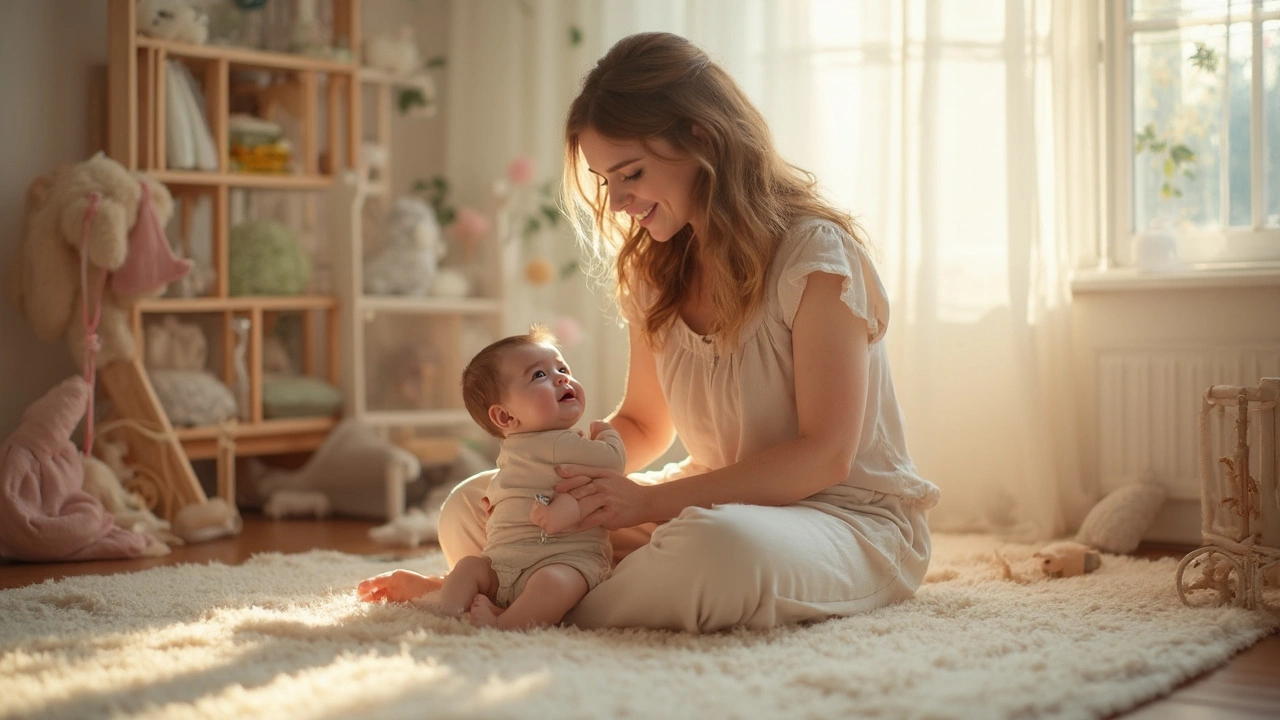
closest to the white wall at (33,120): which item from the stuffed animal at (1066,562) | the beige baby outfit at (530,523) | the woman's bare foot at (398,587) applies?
the woman's bare foot at (398,587)

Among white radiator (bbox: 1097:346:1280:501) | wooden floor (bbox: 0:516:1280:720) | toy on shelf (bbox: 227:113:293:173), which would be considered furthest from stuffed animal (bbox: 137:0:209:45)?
white radiator (bbox: 1097:346:1280:501)

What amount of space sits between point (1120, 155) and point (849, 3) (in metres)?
0.77

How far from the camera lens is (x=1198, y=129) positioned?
9.36 feet

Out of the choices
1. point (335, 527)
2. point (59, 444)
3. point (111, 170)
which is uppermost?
point (111, 170)

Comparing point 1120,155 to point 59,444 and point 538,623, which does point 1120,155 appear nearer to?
point 538,623

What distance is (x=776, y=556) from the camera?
163cm

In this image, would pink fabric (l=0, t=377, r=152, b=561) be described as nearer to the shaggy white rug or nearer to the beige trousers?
the shaggy white rug

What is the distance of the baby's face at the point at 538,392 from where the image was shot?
5.87 ft

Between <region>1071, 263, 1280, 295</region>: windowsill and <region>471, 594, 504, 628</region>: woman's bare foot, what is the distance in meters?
1.73

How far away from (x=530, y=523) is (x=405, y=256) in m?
1.89

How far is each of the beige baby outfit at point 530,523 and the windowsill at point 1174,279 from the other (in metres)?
1.49

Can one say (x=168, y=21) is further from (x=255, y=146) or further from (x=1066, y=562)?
(x=1066, y=562)

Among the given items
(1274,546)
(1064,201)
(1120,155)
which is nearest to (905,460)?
(1274,546)

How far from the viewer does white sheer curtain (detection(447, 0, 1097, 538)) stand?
281 centimetres
